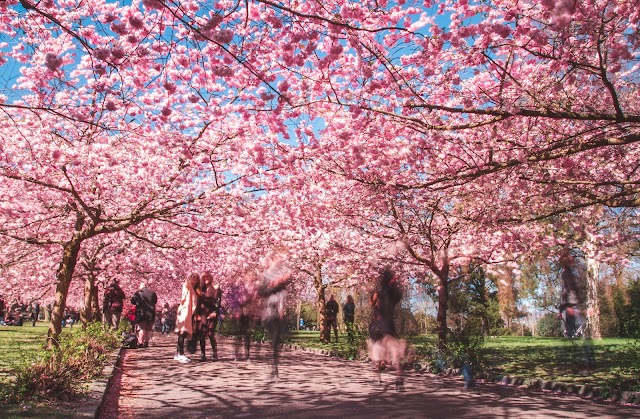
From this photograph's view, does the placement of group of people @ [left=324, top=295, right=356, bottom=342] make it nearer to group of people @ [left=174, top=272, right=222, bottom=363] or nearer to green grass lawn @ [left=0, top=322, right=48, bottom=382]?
group of people @ [left=174, top=272, right=222, bottom=363]

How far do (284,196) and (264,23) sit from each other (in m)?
9.11

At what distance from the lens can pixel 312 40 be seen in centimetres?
602

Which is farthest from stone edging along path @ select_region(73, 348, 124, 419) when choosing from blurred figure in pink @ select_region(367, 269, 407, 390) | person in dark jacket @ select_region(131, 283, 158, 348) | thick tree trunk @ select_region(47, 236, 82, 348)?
person in dark jacket @ select_region(131, 283, 158, 348)

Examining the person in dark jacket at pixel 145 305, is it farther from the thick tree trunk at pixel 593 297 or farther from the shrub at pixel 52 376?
the thick tree trunk at pixel 593 297

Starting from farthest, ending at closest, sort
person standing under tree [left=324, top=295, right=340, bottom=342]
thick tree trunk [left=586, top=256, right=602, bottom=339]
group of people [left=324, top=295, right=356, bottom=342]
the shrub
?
thick tree trunk [left=586, top=256, right=602, bottom=339] < person standing under tree [left=324, top=295, right=340, bottom=342] < group of people [left=324, top=295, right=356, bottom=342] < the shrub

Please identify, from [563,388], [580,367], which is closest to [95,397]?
[563,388]

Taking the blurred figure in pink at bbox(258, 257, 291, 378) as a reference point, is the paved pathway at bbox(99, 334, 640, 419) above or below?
below

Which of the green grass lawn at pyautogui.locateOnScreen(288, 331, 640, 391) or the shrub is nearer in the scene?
the shrub

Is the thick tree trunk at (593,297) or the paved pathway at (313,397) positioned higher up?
the thick tree trunk at (593,297)

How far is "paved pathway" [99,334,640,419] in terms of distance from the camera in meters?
6.17

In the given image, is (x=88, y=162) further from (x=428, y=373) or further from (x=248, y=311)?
(x=428, y=373)

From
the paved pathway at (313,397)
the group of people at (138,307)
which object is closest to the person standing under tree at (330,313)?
the group of people at (138,307)

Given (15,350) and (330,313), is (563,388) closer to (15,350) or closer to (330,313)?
(330,313)

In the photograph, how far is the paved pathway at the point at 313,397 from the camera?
617cm
